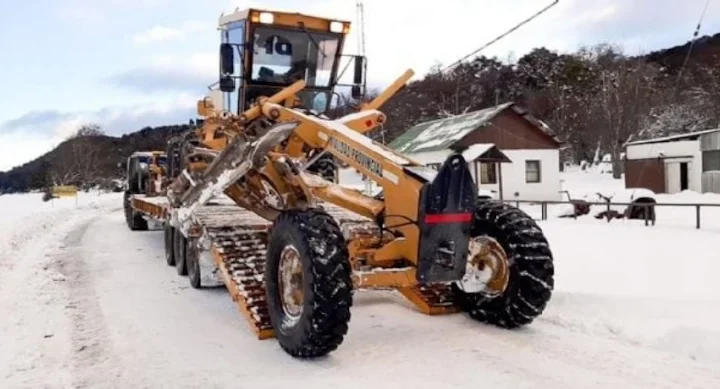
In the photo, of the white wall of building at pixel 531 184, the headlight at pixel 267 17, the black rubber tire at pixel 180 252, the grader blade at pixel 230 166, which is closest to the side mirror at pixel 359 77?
the headlight at pixel 267 17

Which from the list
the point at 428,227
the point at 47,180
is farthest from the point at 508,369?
the point at 47,180

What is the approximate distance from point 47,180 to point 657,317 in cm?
6522

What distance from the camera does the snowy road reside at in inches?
191

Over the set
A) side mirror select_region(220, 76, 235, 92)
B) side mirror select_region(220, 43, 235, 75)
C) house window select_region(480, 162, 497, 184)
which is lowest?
house window select_region(480, 162, 497, 184)

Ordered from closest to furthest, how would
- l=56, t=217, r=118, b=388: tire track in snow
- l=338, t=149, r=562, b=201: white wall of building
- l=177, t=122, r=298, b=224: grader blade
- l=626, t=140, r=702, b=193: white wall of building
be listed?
l=56, t=217, r=118, b=388: tire track in snow → l=177, t=122, r=298, b=224: grader blade → l=626, t=140, r=702, b=193: white wall of building → l=338, t=149, r=562, b=201: white wall of building

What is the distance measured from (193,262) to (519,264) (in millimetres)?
4350

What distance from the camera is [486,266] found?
5.91 metres

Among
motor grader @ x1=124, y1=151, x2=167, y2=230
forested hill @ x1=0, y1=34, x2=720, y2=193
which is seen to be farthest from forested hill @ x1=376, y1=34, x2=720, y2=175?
motor grader @ x1=124, y1=151, x2=167, y2=230

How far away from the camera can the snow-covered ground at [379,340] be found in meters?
4.86

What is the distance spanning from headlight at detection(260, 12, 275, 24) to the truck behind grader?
13mm

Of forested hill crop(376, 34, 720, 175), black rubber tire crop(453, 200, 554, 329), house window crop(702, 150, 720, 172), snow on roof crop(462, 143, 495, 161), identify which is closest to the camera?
black rubber tire crop(453, 200, 554, 329)

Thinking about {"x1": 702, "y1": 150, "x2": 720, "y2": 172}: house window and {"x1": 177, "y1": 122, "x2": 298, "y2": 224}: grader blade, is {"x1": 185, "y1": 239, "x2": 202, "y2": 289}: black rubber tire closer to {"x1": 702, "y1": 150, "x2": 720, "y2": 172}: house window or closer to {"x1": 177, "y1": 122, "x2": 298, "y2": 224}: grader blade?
{"x1": 177, "y1": 122, "x2": 298, "y2": 224}: grader blade

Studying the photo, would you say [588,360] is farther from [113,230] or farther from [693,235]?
[113,230]

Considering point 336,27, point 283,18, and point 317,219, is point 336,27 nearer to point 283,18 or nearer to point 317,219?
point 283,18
